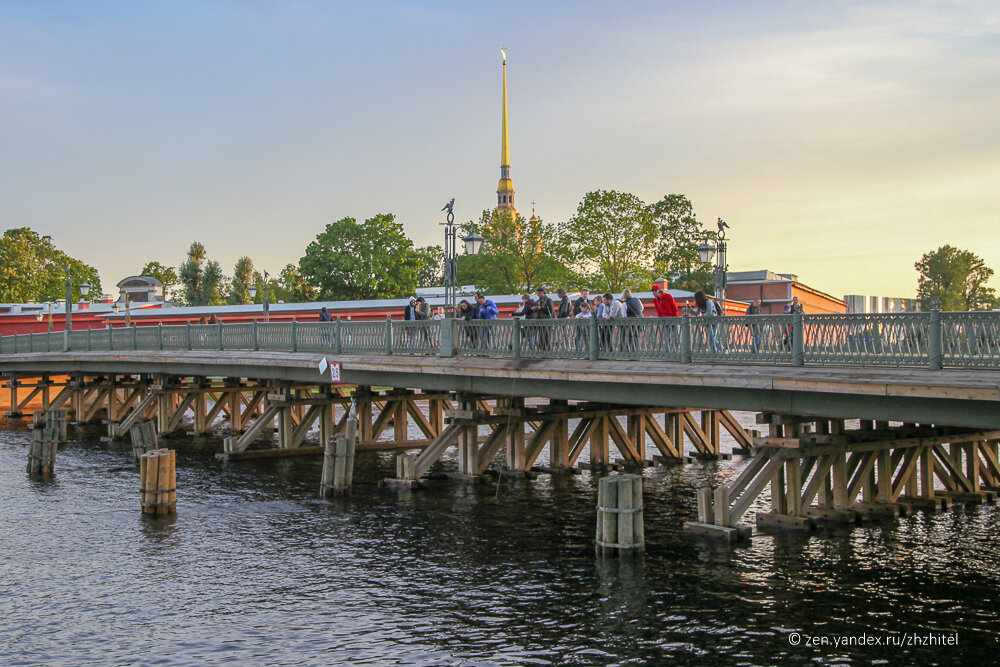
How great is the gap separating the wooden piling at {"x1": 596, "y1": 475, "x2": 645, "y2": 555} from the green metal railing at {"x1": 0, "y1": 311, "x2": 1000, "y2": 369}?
7.67ft

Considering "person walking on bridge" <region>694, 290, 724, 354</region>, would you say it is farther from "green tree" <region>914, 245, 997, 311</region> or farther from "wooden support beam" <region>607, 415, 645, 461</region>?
"green tree" <region>914, 245, 997, 311</region>

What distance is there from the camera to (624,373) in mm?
16812

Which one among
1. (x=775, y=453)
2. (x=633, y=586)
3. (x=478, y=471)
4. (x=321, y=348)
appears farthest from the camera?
(x=321, y=348)

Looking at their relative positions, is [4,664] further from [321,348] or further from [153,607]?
[321,348]

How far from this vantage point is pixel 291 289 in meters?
108

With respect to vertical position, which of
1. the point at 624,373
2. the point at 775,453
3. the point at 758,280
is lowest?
the point at 775,453

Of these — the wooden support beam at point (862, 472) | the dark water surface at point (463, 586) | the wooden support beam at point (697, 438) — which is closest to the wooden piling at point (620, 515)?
the dark water surface at point (463, 586)

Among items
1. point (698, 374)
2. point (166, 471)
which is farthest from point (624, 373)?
point (166, 471)

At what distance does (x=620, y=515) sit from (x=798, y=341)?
4.01 metres

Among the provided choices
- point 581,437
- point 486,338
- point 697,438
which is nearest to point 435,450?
point 486,338

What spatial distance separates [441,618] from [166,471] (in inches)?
378

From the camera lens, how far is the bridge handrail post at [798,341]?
1453 centimetres

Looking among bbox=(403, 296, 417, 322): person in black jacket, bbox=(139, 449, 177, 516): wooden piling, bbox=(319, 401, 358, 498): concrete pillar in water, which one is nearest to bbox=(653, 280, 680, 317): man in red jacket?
bbox=(319, 401, 358, 498): concrete pillar in water

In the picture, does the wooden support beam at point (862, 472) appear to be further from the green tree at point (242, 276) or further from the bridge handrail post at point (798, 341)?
the green tree at point (242, 276)
